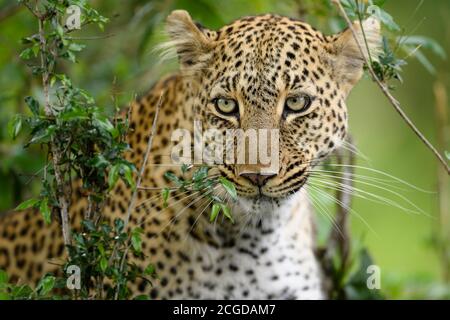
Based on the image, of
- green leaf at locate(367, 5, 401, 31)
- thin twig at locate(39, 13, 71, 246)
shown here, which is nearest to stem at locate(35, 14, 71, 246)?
thin twig at locate(39, 13, 71, 246)

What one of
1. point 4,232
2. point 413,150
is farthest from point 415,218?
point 4,232

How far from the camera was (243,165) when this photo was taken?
660 cm

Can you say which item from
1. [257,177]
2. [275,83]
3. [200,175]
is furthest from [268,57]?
[200,175]

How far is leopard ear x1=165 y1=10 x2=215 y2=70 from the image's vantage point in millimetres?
7219

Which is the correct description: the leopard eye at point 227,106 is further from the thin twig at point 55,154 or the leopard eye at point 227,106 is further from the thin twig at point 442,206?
the thin twig at point 442,206

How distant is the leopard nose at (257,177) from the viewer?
6562 millimetres

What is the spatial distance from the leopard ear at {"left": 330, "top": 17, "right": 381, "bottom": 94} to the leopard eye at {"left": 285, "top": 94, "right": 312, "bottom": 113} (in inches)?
14.5

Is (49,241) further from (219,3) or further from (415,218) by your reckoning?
(415,218)

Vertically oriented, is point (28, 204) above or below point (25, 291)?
above

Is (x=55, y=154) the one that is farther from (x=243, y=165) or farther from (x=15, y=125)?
(x=243, y=165)

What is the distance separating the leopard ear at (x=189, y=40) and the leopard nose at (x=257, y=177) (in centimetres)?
102

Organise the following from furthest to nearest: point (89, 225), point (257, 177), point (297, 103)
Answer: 1. point (297, 103)
2. point (257, 177)
3. point (89, 225)

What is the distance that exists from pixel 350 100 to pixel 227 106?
956 centimetres
